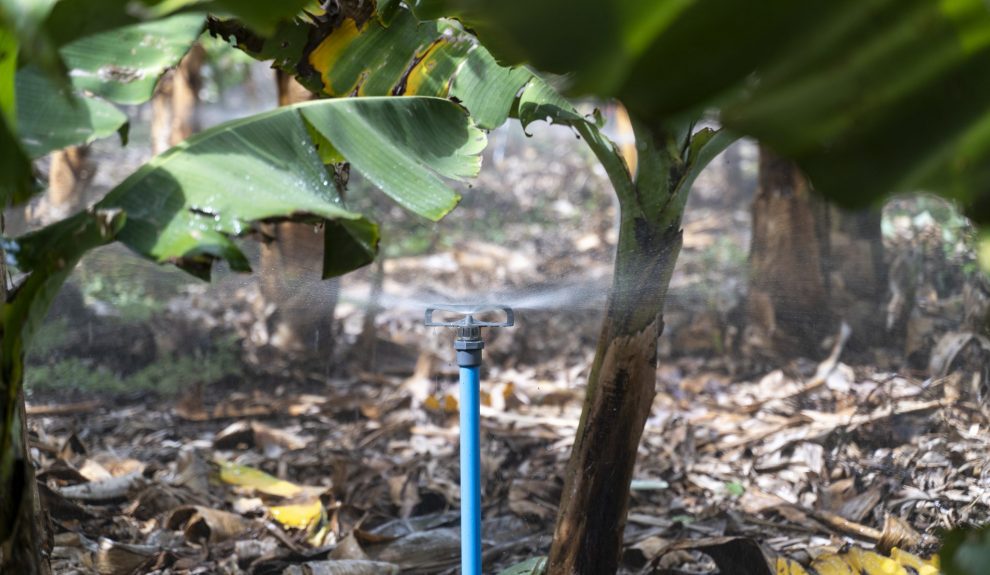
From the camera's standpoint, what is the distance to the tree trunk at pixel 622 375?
104 inches

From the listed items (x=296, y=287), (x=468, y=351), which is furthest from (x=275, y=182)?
(x=296, y=287)

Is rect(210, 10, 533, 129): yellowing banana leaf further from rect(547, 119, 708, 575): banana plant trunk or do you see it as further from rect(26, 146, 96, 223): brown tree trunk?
rect(26, 146, 96, 223): brown tree trunk

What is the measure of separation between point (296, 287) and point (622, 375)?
102 inches

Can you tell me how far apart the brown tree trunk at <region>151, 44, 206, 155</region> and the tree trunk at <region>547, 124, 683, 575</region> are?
4661mm

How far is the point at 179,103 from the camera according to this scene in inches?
259

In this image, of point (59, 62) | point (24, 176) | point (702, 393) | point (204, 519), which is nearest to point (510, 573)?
point (204, 519)

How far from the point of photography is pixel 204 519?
11.0 ft

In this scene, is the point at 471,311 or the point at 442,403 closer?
the point at 471,311

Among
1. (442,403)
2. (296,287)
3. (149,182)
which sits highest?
(149,182)

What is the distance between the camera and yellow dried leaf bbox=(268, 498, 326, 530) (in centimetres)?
349

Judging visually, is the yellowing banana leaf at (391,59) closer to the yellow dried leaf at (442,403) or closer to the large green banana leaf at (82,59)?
the large green banana leaf at (82,59)

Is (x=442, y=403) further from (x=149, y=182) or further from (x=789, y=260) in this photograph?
(x=149, y=182)

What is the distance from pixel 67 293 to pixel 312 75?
3379mm

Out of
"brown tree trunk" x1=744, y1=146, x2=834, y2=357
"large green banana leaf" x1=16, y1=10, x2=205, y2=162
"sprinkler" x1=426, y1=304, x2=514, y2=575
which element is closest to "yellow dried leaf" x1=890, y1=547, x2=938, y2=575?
"sprinkler" x1=426, y1=304, x2=514, y2=575
